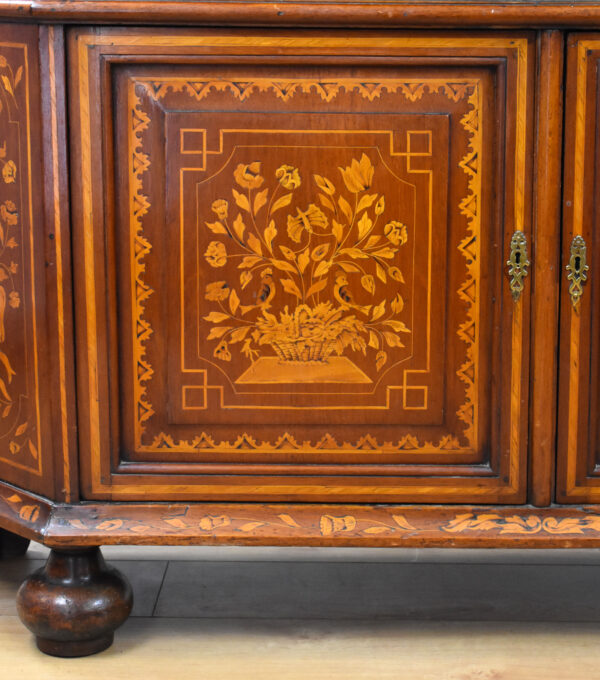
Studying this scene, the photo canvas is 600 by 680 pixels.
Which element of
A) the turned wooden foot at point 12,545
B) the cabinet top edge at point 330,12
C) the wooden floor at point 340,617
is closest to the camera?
the cabinet top edge at point 330,12

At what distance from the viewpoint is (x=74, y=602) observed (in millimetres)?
1364

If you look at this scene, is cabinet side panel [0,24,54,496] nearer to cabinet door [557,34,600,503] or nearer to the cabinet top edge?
the cabinet top edge

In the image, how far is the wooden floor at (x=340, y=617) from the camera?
139 centimetres

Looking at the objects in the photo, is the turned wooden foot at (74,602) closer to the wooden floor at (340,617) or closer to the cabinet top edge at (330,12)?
the wooden floor at (340,617)

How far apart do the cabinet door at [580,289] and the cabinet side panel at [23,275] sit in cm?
65

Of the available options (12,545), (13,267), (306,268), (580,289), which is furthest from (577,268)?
(12,545)

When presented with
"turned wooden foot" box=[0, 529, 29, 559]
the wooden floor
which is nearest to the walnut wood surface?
the wooden floor

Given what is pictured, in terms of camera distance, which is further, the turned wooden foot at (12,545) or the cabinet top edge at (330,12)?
the turned wooden foot at (12,545)

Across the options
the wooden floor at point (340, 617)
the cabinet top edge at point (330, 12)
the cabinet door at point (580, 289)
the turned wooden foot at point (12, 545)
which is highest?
the cabinet top edge at point (330, 12)

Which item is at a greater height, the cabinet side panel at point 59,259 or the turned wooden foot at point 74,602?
the cabinet side panel at point 59,259

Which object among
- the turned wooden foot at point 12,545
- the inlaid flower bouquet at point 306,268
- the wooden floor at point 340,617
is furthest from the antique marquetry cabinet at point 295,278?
the turned wooden foot at point 12,545

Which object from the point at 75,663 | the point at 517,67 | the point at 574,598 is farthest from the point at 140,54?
the point at 574,598

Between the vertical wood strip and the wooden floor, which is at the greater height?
the vertical wood strip

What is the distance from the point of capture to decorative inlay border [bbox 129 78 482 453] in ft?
4.29
